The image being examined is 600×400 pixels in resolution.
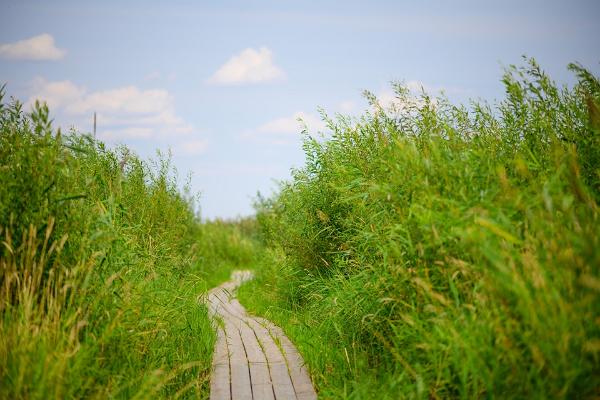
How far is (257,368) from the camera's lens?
4.96 metres

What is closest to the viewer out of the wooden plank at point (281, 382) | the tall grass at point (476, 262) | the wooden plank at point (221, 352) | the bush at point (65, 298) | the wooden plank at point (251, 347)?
the tall grass at point (476, 262)

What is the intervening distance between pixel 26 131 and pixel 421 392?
3.83 meters

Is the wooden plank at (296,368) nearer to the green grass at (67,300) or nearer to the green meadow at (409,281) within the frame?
the green meadow at (409,281)

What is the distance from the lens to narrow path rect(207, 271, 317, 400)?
14.4ft

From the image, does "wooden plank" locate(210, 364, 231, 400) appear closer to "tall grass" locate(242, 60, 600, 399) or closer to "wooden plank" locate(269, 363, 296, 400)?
"wooden plank" locate(269, 363, 296, 400)

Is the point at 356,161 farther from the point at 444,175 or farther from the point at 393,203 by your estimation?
the point at 444,175

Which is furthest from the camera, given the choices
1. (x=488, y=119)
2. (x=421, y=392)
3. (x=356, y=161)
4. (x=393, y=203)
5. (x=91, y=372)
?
(x=356, y=161)

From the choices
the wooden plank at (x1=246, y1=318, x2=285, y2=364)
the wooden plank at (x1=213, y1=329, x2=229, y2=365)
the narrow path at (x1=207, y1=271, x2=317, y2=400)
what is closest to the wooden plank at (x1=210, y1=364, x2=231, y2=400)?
the narrow path at (x1=207, y1=271, x2=317, y2=400)

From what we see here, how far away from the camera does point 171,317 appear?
5051mm

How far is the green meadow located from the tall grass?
0.06ft

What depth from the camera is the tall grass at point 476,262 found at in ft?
9.32

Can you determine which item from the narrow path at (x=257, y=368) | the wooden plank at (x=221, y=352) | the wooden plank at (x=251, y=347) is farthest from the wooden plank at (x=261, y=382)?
the wooden plank at (x=221, y=352)

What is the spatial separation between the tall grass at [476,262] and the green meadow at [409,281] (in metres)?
0.02

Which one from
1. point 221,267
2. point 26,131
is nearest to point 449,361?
point 26,131
